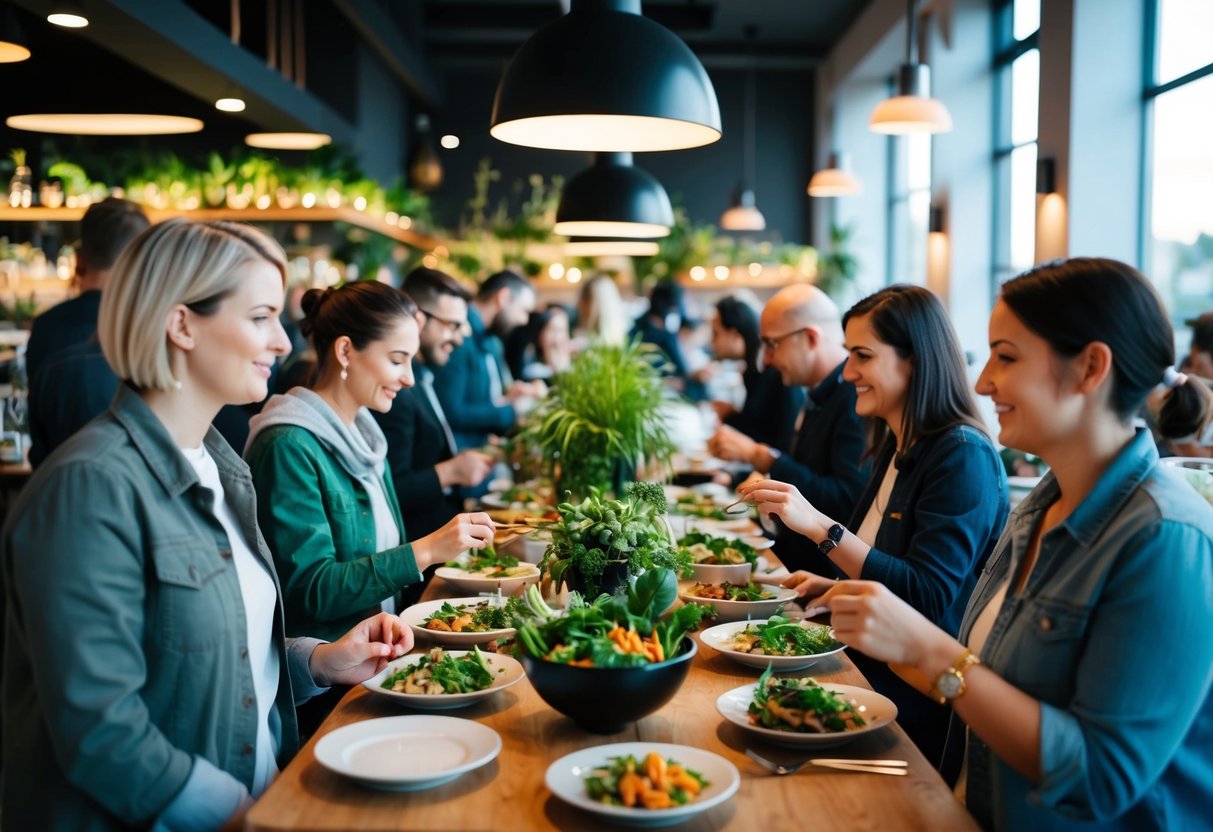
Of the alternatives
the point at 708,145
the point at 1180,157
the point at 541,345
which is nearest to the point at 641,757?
the point at 1180,157

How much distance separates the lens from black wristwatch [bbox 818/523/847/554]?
2566mm

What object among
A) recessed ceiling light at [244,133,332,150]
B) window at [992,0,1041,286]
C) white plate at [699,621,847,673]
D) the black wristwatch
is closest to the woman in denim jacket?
white plate at [699,621,847,673]

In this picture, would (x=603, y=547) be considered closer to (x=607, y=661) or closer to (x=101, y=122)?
(x=607, y=661)

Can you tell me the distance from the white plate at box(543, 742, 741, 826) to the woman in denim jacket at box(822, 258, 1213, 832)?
295 mm

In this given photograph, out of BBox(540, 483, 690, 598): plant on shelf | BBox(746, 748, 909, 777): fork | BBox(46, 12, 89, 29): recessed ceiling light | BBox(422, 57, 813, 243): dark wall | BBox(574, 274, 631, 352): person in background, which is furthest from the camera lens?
BBox(422, 57, 813, 243): dark wall

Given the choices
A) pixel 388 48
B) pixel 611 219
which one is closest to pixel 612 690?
pixel 611 219

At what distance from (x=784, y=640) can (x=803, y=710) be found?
1.44ft

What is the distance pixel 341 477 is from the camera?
274 cm

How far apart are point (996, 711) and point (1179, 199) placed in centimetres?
553

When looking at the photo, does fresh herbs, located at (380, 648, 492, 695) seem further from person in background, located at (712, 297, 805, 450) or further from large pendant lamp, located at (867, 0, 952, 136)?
large pendant lamp, located at (867, 0, 952, 136)

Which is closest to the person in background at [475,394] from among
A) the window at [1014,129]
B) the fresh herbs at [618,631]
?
the fresh herbs at [618,631]

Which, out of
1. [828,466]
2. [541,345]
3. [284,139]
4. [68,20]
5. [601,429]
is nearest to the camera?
Result: [828,466]

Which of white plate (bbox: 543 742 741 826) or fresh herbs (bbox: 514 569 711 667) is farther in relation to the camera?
fresh herbs (bbox: 514 569 711 667)

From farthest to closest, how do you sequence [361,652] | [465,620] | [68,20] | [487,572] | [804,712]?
[68,20] < [487,572] < [465,620] < [361,652] < [804,712]
